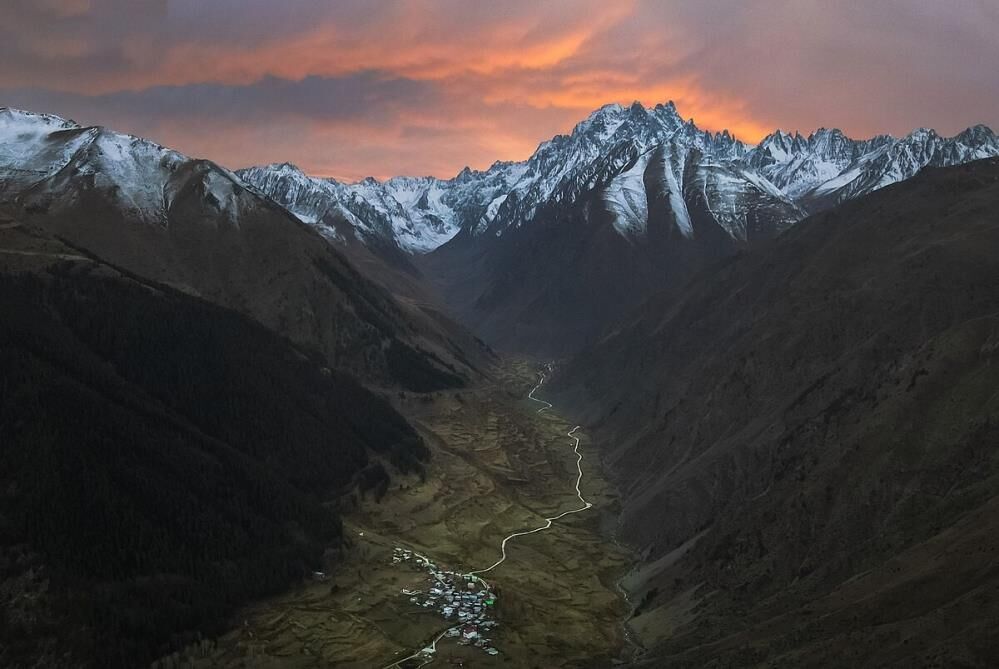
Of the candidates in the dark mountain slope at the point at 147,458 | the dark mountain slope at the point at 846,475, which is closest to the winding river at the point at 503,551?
the dark mountain slope at the point at 846,475

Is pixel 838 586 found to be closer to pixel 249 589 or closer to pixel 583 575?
pixel 583 575

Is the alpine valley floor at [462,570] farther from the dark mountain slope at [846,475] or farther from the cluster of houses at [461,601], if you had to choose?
the dark mountain slope at [846,475]

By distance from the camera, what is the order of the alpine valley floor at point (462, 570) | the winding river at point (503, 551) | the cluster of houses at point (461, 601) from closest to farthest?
the winding river at point (503, 551) < the alpine valley floor at point (462, 570) < the cluster of houses at point (461, 601)

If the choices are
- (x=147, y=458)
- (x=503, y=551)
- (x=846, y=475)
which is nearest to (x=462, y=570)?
(x=503, y=551)

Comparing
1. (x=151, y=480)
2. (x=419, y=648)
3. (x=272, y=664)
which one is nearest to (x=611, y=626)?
(x=419, y=648)

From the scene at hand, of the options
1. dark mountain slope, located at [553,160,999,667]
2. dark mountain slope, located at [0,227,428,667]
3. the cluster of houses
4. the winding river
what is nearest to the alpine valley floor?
the winding river
